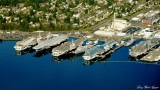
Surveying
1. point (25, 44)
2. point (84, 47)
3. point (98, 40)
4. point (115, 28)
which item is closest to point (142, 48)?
point (84, 47)

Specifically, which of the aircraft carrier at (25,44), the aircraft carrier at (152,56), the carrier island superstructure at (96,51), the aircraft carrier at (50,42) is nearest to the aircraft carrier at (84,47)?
the carrier island superstructure at (96,51)

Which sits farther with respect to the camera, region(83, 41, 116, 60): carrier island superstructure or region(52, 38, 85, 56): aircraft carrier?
region(52, 38, 85, 56): aircraft carrier

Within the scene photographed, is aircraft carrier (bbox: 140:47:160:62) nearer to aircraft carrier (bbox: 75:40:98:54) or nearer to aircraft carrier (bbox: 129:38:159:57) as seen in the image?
aircraft carrier (bbox: 129:38:159:57)

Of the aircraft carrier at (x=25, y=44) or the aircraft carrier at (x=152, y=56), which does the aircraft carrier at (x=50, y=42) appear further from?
the aircraft carrier at (x=152, y=56)

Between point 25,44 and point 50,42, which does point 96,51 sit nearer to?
point 50,42

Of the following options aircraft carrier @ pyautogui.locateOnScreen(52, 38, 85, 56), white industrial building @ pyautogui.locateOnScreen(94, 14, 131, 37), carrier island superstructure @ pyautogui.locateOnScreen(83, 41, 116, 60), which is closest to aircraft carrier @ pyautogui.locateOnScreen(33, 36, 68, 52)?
aircraft carrier @ pyautogui.locateOnScreen(52, 38, 85, 56)

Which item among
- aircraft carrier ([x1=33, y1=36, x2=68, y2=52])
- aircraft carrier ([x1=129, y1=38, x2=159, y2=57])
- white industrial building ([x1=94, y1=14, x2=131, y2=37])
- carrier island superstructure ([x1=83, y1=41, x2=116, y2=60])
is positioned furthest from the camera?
white industrial building ([x1=94, y1=14, x2=131, y2=37])

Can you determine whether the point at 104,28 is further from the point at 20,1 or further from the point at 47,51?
the point at 20,1
